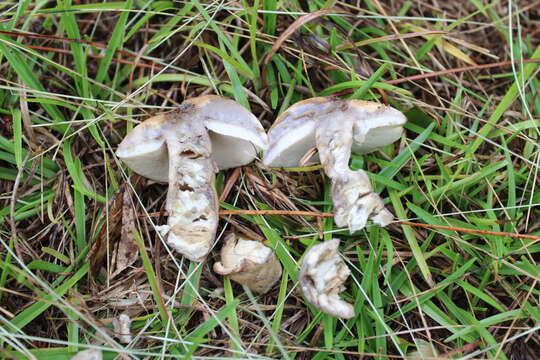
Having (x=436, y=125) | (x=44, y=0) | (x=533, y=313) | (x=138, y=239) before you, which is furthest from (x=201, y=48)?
(x=533, y=313)

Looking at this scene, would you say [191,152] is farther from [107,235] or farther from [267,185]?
[107,235]

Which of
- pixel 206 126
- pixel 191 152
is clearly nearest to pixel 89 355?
pixel 191 152

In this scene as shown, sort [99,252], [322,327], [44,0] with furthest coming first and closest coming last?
1. [44,0]
2. [99,252]
3. [322,327]

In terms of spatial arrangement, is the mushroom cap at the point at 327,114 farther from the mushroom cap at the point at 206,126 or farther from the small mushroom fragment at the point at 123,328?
the small mushroom fragment at the point at 123,328

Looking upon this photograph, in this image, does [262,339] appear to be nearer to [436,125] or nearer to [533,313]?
[533,313]

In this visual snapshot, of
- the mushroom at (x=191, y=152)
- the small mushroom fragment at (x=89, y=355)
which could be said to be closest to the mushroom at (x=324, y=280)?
the mushroom at (x=191, y=152)
